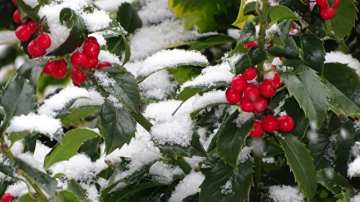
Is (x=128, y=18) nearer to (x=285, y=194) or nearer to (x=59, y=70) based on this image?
(x=59, y=70)

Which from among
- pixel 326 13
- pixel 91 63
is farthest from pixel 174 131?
pixel 326 13

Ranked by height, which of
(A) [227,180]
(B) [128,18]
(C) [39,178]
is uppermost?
(C) [39,178]

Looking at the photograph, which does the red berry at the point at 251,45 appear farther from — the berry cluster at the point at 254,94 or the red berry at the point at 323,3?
the red berry at the point at 323,3

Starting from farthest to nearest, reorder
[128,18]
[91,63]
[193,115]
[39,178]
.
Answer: [128,18]
[193,115]
[91,63]
[39,178]

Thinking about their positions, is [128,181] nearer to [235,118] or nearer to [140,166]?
[140,166]

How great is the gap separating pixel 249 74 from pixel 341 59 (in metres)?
0.33

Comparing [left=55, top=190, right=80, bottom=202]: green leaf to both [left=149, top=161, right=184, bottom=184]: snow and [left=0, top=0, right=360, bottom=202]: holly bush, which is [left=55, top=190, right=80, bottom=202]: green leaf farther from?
[left=149, top=161, right=184, bottom=184]: snow

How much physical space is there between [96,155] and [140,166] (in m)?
0.24

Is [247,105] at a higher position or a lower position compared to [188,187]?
higher

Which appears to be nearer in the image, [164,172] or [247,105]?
[247,105]

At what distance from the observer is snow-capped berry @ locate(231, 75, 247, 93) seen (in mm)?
759

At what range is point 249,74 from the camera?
0.76 metres

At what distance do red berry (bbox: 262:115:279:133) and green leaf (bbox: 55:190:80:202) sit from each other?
0.26m

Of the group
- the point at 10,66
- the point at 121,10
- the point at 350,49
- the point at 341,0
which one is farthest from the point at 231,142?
the point at 10,66
